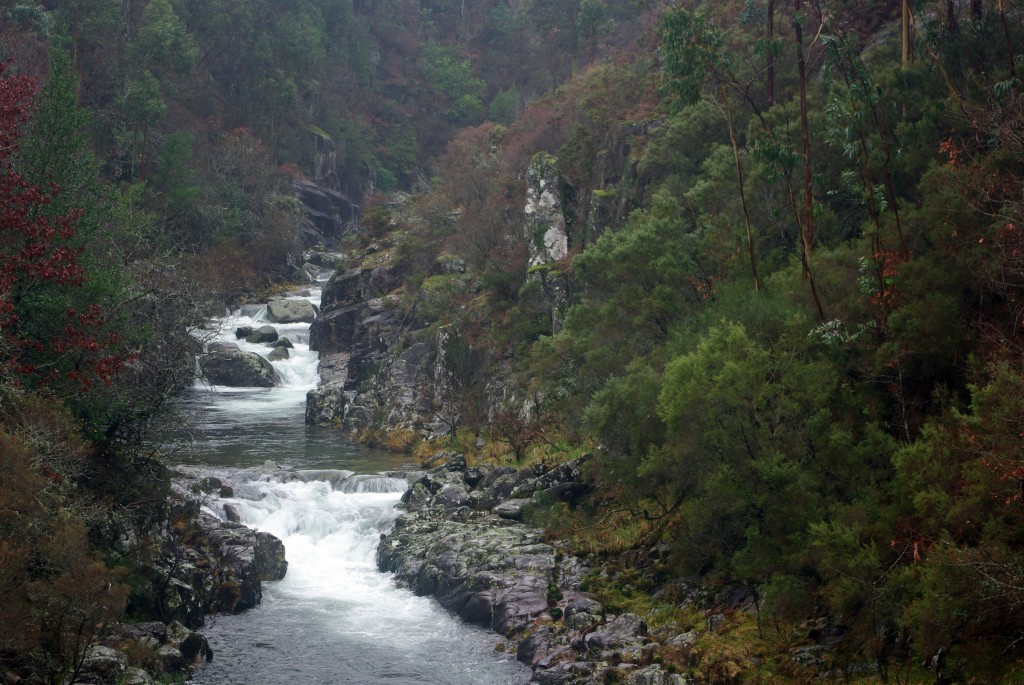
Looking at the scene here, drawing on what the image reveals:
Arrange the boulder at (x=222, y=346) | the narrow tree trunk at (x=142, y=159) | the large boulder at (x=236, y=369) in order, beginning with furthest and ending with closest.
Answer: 1. the narrow tree trunk at (x=142, y=159)
2. the boulder at (x=222, y=346)
3. the large boulder at (x=236, y=369)

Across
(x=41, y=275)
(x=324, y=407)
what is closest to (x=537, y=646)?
(x=41, y=275)

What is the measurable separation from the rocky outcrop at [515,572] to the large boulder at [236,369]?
71.0 feet

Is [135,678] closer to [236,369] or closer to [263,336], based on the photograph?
[236,369]

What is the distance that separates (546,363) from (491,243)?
1659 centimetres

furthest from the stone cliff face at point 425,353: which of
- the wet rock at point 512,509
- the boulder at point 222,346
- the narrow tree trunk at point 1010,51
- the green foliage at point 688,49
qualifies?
the narrow tree trunk at point 1010,51

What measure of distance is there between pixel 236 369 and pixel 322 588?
2769 cm

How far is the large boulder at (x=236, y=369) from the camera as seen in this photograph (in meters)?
50.2

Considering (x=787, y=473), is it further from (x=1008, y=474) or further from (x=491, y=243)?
(x=491, y=243)

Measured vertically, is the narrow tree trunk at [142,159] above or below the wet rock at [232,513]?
above

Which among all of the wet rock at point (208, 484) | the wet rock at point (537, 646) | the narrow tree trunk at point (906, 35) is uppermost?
the narrow tree trunk at point (906, 35)

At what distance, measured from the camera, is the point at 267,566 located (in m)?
25.0

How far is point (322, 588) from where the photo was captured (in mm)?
24719

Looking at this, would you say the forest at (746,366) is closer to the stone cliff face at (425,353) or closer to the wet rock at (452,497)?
the stone cliff face at (425,353)

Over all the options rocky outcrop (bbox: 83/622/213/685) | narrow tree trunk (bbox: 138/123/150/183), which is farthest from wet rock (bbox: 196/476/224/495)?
narrow tree trunk (bbox: 138/123/150/183)
